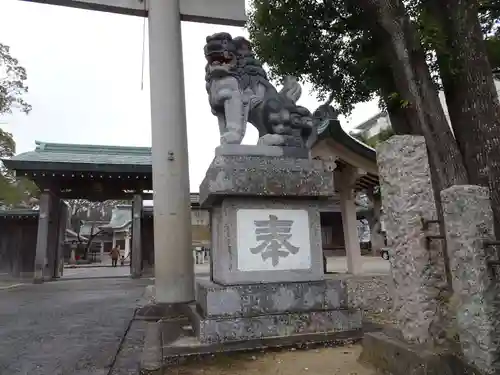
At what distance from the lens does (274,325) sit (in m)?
3.03

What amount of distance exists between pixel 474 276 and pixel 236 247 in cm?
177

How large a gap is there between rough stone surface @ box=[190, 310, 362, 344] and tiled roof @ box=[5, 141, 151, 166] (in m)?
10.8

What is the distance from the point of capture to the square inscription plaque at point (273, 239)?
3.24 metres

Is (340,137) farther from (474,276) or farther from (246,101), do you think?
(474,276)

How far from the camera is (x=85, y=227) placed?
35531 millimetres

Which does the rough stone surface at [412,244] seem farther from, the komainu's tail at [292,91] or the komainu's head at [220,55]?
the komainu's head at [220,55]

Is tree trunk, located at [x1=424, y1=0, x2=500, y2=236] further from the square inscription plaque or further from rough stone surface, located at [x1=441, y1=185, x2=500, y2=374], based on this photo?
rough stone surface, located at [x1=441, y1=185, x2=500, y2=374]

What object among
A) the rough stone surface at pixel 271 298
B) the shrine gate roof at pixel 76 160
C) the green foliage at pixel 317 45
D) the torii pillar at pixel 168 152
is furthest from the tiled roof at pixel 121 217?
the rough stone surface at pixel 271 298

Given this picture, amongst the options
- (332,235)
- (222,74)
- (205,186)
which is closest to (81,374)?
(205,186)

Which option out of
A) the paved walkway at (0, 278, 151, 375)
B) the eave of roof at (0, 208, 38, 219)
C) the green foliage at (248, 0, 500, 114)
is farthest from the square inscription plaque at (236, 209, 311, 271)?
the eave of roof at (0, 208, 38, 219)

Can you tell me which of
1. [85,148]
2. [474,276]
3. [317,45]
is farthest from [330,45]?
[85,148]

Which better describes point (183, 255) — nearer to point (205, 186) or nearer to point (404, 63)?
point (205, 186)

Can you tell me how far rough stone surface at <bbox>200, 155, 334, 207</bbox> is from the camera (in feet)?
10.4

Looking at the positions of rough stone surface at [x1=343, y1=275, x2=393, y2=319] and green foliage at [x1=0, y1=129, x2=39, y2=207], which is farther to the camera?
green foliage at [x1=0, y1=129, x2=39, y2=207]
